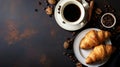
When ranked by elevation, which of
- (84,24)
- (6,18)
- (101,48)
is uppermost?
(6,18)

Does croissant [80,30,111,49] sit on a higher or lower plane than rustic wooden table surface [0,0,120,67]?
lower

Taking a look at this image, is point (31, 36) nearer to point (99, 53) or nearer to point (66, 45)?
point (66, 45)

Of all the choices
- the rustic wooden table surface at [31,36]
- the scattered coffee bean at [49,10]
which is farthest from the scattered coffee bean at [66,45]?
the scattered coffee bean at [49,10]

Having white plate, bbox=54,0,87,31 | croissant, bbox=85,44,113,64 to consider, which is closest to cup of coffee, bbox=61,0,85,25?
white plate, bbox=54,0,87,31

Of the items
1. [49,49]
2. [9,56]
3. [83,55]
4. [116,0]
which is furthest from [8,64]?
[116,0]

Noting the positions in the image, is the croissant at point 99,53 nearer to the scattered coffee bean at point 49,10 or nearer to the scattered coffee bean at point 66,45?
the scattered coffee bean at point 66,45

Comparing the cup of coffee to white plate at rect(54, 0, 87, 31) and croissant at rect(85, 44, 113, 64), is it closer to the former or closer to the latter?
white plate at rect(54, 0, 87, 31)

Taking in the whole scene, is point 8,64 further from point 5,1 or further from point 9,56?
point 5,1
